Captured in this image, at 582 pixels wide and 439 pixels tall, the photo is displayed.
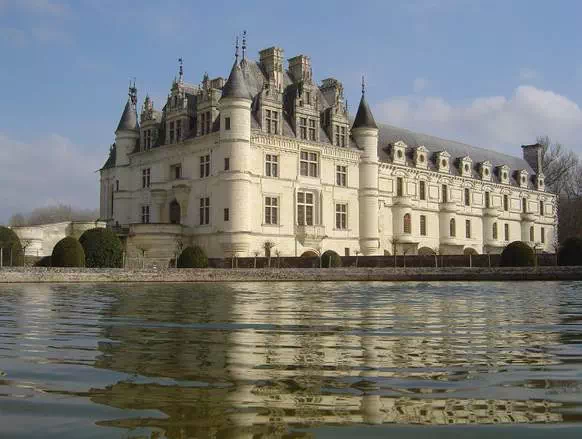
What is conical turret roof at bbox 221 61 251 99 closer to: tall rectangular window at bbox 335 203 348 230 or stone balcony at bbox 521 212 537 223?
tall rectangular window at bbox 335 203 348 230

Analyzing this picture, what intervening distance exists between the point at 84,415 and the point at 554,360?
10.8 feet

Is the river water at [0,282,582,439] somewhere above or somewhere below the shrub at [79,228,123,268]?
below

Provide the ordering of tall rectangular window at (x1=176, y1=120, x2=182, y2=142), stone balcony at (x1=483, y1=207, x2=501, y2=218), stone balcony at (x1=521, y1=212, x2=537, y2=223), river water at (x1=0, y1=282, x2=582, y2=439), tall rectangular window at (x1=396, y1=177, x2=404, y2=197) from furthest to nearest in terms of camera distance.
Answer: stone balcony at (x1=521, y1=212, x2=537, y2=223)
stone balcony at (x1=483, y1=207, x2=501, y2=218)
tall rectangular window at (x1=396, y1=177, x2=404, y2=197)
tall rectangular window at (x1=176, y1=120, x2=182, y2=142)
river water at (x1=0, y1=282, x2=582, y2=439)

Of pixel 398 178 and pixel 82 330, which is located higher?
pixel 398 178

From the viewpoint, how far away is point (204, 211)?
42.0 metres

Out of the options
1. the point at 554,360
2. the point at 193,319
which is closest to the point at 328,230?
the point at 193,319

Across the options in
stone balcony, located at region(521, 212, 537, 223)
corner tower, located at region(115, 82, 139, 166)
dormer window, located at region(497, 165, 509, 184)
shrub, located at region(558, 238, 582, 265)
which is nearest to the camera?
shrub, located at region(558, 238, 582, 265)

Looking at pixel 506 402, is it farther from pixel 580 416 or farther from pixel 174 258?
pixel 174 258

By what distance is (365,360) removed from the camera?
4.77 m

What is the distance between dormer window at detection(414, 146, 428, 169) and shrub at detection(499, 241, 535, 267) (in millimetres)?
20064

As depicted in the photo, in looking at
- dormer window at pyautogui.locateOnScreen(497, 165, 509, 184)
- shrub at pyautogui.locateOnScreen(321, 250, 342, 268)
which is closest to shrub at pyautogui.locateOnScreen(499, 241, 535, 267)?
shrub at pyautogui.locateOnScreen(321, 250, 342, 268)

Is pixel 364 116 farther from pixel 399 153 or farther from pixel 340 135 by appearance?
pixel 399 153

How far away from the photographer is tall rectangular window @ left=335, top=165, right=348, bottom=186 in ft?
150

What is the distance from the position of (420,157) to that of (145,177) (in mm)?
21301
